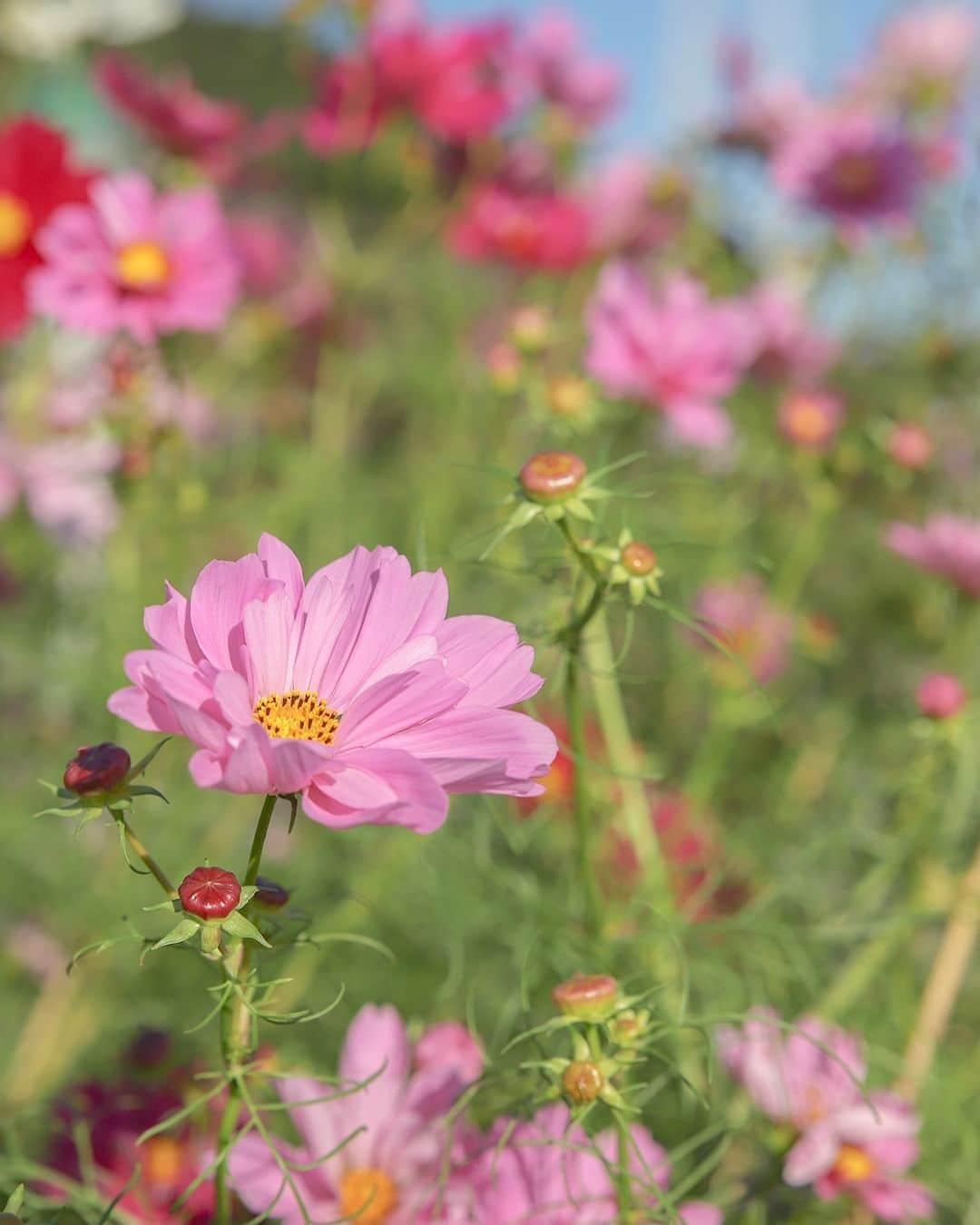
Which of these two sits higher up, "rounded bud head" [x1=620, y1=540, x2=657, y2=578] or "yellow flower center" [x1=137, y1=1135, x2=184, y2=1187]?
"rounded bud head" [x1=620, y1=540, x2=657, y2=578]

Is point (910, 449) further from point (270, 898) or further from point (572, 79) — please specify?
point (572, 79)

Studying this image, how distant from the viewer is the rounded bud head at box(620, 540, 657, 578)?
402 millimetres

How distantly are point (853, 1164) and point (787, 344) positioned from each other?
1.01m

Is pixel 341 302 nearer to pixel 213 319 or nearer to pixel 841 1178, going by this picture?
pixel 213 319

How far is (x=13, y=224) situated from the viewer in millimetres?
879

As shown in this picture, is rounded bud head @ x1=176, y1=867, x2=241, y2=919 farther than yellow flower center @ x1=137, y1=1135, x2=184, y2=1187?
No

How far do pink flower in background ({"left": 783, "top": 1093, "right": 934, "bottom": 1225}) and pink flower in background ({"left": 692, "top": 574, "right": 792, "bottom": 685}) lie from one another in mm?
451

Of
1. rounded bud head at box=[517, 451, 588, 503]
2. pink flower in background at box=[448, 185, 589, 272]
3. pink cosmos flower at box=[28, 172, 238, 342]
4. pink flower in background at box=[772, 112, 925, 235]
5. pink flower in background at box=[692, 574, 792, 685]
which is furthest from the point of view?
pink flower in background at box=[448, 185, 589, 272]

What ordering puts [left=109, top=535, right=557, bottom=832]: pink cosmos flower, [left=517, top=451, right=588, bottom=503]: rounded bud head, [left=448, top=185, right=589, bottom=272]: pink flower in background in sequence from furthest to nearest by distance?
[left=448, top=185, right=589, bottom=272]: pink flower in background → [left=517, top=451, right=588, bottom=503]: rounded bud head → [left=109, top=535, right=557, bottom=832]: pink cosmos flower

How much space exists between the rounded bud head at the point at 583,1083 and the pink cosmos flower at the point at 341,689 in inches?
3.6

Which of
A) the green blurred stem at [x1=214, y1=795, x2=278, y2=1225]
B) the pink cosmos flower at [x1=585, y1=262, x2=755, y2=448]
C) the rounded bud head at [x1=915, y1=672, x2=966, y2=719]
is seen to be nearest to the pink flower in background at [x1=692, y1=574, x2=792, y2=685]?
the pink cosmos flower at [x1=585, y1=262, x2=755, y2=448]

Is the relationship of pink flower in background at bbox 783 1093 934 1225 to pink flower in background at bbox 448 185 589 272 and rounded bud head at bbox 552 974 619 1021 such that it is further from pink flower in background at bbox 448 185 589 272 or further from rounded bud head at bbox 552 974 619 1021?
pink flower in background at bbox 448 185 589 272

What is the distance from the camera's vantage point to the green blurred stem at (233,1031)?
30 cm

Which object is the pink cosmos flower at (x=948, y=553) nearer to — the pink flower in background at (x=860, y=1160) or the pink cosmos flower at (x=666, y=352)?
the pink cosmos flower at (x=666, y=352)
